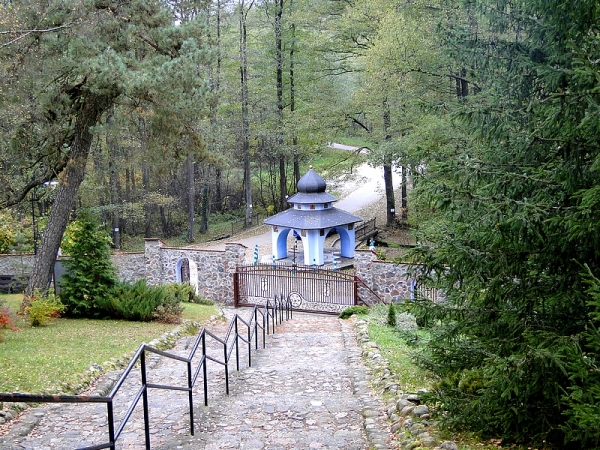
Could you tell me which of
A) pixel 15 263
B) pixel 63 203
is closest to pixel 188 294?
pixel 63 203

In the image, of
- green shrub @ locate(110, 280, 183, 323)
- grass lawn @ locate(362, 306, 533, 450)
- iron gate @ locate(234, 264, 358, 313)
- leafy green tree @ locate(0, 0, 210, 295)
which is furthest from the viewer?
iron gate @ locate(234, 264, 358, 313)

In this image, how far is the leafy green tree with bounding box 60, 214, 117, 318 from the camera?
12.6 metres

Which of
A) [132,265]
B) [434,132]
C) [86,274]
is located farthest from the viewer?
[132,265]

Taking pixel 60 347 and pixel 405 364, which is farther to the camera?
pixel 60 347

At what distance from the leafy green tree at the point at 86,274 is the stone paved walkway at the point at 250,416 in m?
3.95

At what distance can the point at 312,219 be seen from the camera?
23375mm

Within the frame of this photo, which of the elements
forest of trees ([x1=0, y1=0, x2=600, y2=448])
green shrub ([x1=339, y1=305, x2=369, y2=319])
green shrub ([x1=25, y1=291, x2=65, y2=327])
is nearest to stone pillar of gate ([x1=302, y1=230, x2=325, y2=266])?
forest of trees ([x1=0, y1=0, x2=600, y2=448])

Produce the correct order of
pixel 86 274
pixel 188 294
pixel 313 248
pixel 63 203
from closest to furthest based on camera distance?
pixel 86 274 < pixel 63 203 < pixel 188 294 < pixel 313 248

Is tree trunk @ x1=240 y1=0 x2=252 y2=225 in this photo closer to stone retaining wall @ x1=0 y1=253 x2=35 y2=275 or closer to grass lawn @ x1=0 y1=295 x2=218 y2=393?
stone retaining wall @ x1=0 y1=253 x2=35 y2=275

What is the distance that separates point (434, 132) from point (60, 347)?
13604 millimetres

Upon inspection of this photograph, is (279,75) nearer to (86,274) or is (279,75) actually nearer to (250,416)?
(86,274)

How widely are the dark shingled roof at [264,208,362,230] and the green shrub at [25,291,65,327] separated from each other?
12090 mm

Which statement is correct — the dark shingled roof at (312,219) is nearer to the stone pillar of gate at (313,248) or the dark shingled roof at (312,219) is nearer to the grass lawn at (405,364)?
the stone pillar of gate at (313,248)

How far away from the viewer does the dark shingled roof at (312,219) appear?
23047 millimetres
